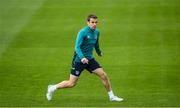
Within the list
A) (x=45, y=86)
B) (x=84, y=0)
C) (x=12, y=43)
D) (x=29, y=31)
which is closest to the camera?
(x=45, y=86)

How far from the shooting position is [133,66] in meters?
22.6

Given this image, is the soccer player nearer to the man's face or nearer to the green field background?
the man's face

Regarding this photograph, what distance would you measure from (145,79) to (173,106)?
3.41 m

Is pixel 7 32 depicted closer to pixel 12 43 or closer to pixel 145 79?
pixel 12 43

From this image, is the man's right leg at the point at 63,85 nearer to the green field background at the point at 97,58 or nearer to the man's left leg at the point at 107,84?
the green field background at the point at 97,58

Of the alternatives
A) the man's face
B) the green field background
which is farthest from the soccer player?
the green field background

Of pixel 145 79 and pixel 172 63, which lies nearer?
pixel 145 79

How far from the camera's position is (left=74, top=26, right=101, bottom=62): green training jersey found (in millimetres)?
17484

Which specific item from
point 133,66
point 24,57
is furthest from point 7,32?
point 133,66

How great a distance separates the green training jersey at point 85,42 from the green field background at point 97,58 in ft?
4.08

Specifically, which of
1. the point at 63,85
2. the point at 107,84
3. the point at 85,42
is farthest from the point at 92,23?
the point at 63,85

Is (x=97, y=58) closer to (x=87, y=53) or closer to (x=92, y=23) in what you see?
(x=87, y=53)

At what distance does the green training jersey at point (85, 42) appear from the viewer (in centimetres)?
1748

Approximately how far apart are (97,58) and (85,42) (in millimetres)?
6413
